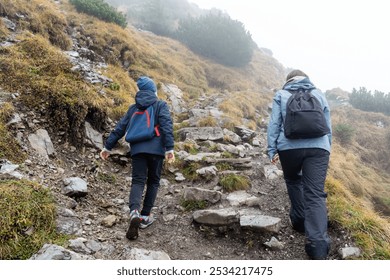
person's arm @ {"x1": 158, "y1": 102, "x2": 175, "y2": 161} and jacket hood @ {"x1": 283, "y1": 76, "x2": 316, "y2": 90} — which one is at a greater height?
jacket hood @ {"x1": 283, "y1": 76, "x2": 316, "y2": 90}

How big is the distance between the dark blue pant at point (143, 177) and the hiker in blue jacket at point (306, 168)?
4.78 feet

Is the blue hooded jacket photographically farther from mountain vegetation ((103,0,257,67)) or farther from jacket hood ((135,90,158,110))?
mountain vegetation ((103,0,257,67))

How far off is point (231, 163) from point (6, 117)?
395 cm

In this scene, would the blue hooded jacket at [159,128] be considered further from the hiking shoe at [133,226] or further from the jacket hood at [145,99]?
the hiking shoe at [133,226]

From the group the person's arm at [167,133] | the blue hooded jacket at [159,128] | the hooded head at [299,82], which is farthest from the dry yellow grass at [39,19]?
the hooded head at [299,82]

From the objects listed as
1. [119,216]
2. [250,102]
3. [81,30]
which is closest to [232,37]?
[250,102]

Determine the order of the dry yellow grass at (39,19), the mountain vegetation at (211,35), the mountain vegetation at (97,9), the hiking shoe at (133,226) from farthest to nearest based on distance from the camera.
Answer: the mountain vegetation at (211,35)
the mountain vegetation at (97,9)
the dry yellow grass at (39,19)
the hiking shoe at (133,226)

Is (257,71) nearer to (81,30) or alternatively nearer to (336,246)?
(81,30)

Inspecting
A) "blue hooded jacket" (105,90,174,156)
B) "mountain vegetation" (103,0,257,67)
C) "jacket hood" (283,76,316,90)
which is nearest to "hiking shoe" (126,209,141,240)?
"blue hooded jacket" (105,90,174,156)

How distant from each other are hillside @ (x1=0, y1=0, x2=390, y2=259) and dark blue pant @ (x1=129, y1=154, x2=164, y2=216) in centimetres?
41

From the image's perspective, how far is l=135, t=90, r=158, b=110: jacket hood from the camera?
3.68 m

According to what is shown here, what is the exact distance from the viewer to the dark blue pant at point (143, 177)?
11.4 ft

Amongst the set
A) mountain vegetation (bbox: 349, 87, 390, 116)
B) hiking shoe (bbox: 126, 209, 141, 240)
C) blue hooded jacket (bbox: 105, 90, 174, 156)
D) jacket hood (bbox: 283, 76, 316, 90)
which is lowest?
hiking shoe (bbox: 126, 209, 141, 240)

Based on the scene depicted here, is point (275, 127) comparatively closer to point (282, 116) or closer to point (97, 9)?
point (282, 116)
